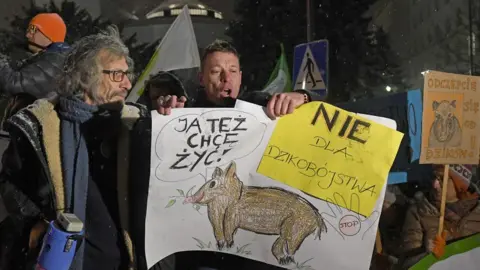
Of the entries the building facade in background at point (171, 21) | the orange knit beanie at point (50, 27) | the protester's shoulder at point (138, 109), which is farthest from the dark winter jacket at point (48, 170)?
the building facade in background at point (171, 21)

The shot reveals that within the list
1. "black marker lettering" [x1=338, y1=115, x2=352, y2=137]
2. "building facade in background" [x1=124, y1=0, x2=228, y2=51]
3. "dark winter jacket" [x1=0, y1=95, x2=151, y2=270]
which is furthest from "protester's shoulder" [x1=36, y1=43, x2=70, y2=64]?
"building facade in background" [x1=124, y1=0, x2=228, y2=51]

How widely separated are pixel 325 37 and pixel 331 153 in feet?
19.9

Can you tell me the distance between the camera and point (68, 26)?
7.20 metres

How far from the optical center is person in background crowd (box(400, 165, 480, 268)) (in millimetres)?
4082

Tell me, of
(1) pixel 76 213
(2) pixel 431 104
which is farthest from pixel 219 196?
(2) pixel 431 104

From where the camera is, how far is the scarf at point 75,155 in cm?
262

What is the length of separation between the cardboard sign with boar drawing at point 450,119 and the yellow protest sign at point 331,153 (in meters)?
1.15

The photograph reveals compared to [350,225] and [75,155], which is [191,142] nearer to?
[75,155]

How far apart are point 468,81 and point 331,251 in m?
1.66

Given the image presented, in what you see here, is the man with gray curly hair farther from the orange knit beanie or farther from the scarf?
the orange knit beanie

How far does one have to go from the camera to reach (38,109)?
2.67 m

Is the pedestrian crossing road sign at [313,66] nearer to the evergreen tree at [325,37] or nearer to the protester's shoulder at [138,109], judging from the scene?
the evergreen tree at [325,37]

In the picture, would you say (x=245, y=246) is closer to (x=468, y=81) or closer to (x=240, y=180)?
(x=240, y=180)

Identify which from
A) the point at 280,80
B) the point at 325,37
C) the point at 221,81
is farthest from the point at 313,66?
the point at 221,81
